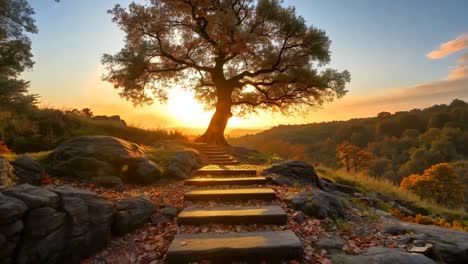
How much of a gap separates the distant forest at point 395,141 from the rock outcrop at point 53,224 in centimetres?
5027

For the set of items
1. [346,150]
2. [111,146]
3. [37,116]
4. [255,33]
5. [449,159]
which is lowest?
[449,159]

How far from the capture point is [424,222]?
7.73 m

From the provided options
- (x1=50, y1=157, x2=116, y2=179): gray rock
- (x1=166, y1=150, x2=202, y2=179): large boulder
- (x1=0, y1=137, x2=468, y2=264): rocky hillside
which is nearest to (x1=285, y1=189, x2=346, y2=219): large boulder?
(x1=0, y1=137, x2=468, y2=264): rocky hillside

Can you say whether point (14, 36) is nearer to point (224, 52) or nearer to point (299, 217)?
point (224, 52)

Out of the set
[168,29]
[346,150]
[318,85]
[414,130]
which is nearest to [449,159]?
[414,130]

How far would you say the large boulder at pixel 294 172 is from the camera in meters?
8.99

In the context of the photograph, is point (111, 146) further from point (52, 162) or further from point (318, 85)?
point (318, 85)

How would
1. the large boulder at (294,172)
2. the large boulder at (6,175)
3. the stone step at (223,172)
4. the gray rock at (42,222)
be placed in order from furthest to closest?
1. the stone step at (223,172)
2. the large boulder at (294,172)
3. the large boulder at (6,175)
4. the gray rock at (42,222)

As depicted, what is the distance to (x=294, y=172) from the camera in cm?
948

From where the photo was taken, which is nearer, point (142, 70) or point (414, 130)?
point (142, 70)

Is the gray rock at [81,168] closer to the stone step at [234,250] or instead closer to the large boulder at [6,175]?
the large boulder at [6,175]

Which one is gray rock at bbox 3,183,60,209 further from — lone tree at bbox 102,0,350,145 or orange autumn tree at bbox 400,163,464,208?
orange autumn tree at bbox 400,163,464,208

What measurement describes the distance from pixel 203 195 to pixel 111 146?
3.70 meters

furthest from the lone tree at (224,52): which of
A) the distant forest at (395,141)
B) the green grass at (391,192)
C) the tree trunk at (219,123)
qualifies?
the distant forest at (395,141)
